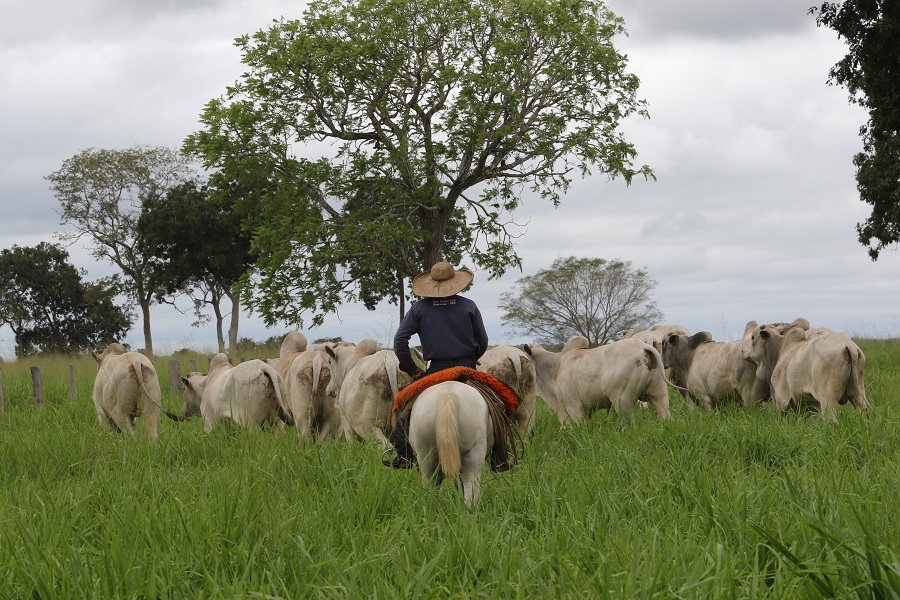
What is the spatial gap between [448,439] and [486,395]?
2.34ft

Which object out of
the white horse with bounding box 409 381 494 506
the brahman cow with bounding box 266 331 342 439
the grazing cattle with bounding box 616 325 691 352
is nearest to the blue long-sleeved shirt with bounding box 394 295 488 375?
the white horse with bounding box 409 381 494 506

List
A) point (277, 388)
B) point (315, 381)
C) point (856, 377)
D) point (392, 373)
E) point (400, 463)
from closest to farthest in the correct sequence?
point (400, 463), point (392, 373), point (856, 377), point (277, 388), point (315, 381)

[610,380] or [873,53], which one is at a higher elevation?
[873,53]

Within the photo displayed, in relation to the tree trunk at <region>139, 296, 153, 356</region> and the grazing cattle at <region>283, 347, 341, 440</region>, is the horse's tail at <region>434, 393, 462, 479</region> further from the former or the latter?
the tree trunk at <region>139, 296, 153, 356</region>

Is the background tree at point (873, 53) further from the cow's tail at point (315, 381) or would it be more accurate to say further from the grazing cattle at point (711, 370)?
the cow's tail at point (315, 381)

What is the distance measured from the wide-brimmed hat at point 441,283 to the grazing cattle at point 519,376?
8.45ft

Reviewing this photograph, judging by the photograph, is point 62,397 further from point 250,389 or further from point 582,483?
point 582,483

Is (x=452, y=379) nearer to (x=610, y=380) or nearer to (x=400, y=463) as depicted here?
(x=400, y=463)

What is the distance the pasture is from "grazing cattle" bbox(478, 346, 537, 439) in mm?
1310

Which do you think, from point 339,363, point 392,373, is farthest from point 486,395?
point 339,363

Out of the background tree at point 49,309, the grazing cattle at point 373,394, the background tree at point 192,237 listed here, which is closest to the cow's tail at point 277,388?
the grazing cattle at point 373,394

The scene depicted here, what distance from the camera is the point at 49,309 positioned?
160 ft

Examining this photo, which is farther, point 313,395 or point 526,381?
point 313,395

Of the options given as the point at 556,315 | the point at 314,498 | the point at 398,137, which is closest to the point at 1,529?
the point at 314,498
